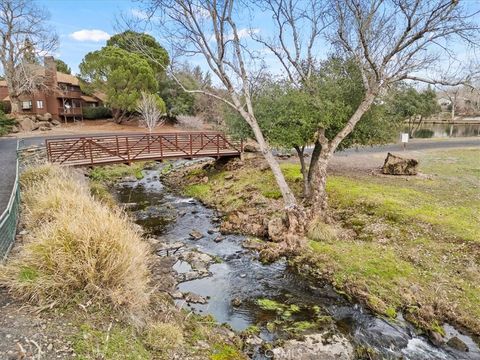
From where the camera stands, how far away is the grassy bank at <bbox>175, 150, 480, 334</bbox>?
7.23m

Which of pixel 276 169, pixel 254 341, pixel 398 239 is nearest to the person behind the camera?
pixel 254 341

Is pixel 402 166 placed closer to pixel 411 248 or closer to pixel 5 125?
pixel 411 248

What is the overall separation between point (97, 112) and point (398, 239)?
38946 mm

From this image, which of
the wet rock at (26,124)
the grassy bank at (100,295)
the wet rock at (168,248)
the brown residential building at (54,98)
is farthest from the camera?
the brown residential building at (54,98)

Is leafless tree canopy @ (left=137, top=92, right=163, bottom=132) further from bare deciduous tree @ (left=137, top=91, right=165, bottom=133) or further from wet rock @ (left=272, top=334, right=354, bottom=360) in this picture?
wet rock @ (left=272, top=334, right=354, bottom=360)

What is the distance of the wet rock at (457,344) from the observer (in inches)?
236

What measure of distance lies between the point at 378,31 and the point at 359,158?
10.5 metres

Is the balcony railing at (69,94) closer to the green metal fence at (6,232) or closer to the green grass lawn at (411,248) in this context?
the green grass lawn at (411,248)

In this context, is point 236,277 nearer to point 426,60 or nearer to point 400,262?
point 400,262

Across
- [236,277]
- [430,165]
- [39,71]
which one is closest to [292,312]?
[236,277]

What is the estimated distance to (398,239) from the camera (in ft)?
32.2

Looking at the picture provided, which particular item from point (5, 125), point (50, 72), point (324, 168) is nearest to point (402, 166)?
point (324, 168)

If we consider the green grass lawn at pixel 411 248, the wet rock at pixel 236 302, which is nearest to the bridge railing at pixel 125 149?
the green grass lawn at pixel 411 248

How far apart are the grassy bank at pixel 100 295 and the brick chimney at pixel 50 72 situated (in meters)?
37.2
